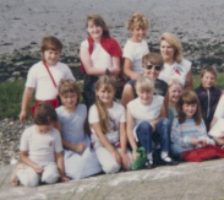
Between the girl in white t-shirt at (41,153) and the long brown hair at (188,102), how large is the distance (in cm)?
116

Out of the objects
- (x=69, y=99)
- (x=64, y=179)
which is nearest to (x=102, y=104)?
(x=69, y=99)

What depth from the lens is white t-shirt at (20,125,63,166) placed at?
5809 millimetres

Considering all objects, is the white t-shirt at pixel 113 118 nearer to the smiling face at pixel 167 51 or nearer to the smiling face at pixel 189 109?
the smiling face at pixel 189 109

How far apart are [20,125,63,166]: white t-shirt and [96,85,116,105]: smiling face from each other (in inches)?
21.1

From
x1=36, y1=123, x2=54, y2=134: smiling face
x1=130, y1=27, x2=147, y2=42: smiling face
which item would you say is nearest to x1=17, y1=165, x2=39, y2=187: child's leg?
x1=36, y1=123, x2=54, y2=134: smiling face

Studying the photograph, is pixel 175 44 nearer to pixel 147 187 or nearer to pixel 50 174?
pixel 147 187

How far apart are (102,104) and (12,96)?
5.25m

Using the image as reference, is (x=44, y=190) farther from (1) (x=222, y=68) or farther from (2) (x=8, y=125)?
(1) (x=222, y=68)

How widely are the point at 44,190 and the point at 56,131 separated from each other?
62 cm

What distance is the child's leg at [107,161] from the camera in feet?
19.1

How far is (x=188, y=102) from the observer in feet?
19.8

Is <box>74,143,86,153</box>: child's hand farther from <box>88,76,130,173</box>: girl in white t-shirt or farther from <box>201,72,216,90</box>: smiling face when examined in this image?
<box>201,72,216,90</box>: smiling face

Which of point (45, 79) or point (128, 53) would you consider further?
point (128, 53)

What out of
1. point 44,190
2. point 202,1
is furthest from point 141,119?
point 202,1
